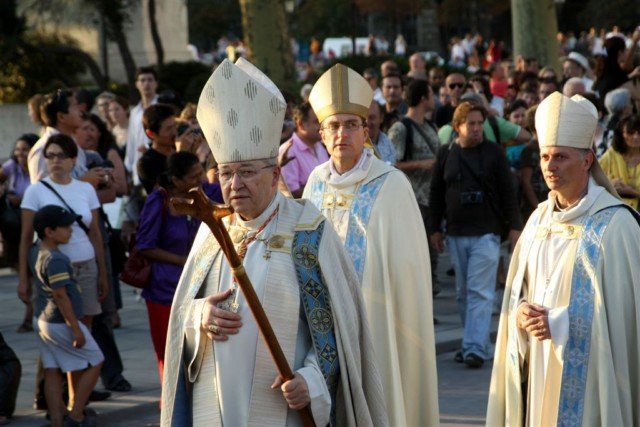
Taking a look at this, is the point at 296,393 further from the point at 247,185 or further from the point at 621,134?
the point at 621,134

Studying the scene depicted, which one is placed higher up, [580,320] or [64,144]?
[64,144]

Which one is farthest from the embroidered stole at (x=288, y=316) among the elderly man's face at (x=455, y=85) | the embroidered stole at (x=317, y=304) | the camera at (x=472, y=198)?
the elderly man's face at (x=455, y=85)

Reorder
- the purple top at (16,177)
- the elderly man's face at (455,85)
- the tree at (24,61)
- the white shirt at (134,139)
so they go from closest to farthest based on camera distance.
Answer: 1. the purple top at (16,177)
2. the white shirt at (134,139)
3. the elderly man's face at (455,85)
4. the tree at (24,61)

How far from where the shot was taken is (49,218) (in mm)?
8688

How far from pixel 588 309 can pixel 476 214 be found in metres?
4.50

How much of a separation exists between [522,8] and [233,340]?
79.8 feet

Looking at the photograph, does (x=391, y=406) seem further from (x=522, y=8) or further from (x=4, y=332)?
(x=522, y=8)

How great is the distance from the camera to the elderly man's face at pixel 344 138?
7.59 m

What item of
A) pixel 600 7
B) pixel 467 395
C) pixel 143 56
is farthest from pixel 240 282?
pixel 600 7

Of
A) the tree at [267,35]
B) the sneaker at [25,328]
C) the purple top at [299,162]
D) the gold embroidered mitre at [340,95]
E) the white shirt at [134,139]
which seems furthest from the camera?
the tree at [267,35]

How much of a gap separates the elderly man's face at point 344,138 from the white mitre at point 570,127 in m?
1.17

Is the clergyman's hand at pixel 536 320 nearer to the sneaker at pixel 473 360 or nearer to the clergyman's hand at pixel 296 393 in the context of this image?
the clergyman's hand at pixel 296 393

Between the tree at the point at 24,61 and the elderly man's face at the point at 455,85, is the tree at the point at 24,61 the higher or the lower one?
the higher one

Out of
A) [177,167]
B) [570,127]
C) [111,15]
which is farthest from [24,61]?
[570,127]
